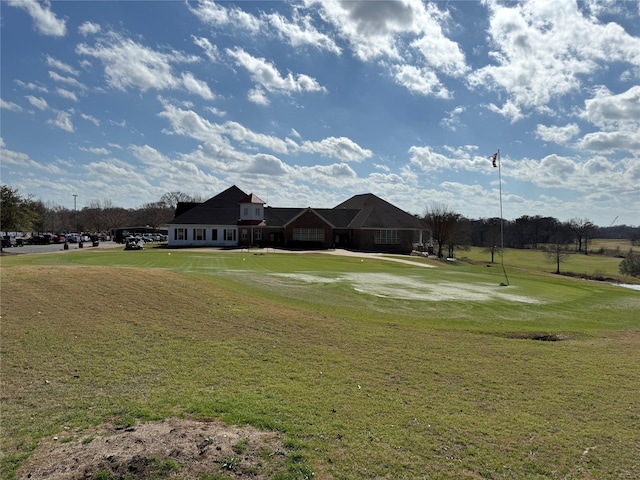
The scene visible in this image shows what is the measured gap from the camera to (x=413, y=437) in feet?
18.9

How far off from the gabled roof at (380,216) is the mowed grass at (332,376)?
44.5 m

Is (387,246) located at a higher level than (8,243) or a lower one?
higher

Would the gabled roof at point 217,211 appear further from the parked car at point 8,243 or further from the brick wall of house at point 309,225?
the parked car at point 8,243

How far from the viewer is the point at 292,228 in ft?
196

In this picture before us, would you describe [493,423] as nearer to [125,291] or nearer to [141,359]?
[141,359]

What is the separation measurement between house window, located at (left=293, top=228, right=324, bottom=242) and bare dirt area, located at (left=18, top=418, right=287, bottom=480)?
53471 mm

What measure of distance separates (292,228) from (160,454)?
181ft

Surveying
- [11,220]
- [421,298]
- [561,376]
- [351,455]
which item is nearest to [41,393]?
[351,455]

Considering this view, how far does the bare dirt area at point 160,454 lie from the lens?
4.52m

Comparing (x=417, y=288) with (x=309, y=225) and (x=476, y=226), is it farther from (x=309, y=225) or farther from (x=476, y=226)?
(x=476, y=226)

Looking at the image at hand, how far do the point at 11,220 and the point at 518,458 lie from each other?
2371 inches

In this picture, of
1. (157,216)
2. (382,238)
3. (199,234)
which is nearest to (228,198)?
(199,234)

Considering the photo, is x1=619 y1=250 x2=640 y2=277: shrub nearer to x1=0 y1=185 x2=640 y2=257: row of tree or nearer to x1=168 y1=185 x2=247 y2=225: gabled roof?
x1=0 y1=185 x2=640 y2=257: row of tree

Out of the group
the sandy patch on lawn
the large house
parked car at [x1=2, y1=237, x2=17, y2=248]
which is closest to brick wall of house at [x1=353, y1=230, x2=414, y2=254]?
the large house
